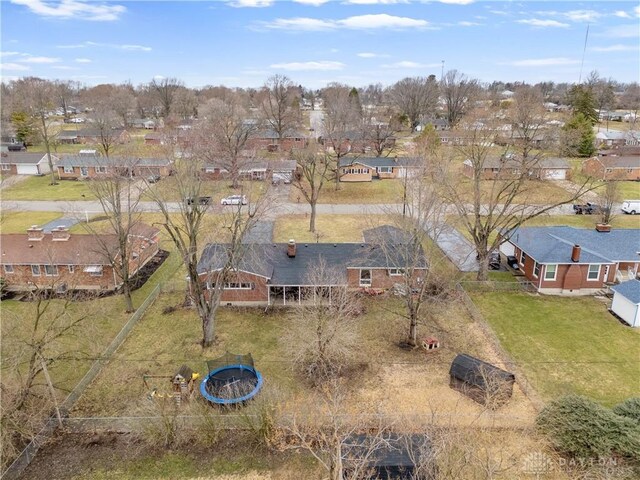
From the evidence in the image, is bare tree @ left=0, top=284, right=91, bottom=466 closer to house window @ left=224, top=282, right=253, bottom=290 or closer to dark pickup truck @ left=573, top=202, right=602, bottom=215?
house window @ left=224, top=282, right=253, bottom=290

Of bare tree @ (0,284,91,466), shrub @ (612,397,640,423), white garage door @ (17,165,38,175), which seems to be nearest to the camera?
bare tree @ (0,284,91,466)

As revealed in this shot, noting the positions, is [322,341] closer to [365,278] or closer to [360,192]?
[365,278]

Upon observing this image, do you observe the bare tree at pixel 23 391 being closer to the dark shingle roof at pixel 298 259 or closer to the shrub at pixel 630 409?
the dark shingle roof at pixel 298 259

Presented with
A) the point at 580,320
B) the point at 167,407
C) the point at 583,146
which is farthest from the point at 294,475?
the point at 583,146

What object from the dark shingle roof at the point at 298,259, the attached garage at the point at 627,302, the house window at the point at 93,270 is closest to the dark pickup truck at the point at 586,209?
the attached garage at the point at 627,302

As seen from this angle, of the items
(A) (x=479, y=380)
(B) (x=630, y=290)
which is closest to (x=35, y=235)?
(A) (x=479, y=380)

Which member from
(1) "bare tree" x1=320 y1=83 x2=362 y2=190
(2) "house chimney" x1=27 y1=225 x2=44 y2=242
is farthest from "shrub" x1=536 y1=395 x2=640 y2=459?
(1) "bare tree" x1=320 y1=83 x2=362 y2=190

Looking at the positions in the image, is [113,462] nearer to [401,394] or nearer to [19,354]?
[19,354]
